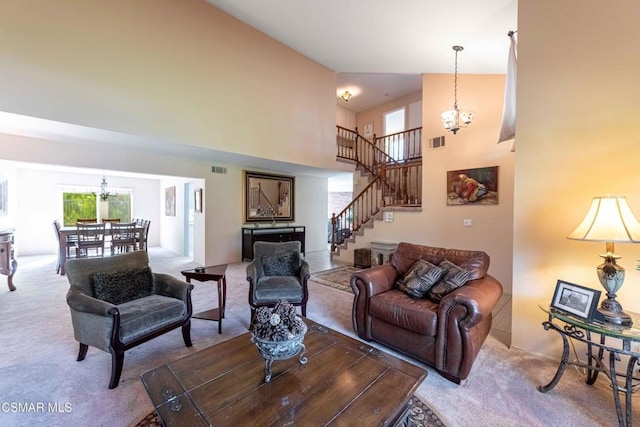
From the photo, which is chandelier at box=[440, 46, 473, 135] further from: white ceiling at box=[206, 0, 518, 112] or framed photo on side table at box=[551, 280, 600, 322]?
framed photo on side table at box=[551, 280, 600, 322]

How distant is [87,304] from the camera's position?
2.07 meters

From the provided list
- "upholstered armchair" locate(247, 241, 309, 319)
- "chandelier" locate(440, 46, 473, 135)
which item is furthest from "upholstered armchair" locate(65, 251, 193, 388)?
"chandelier" locate(440, 46, 473, 135)

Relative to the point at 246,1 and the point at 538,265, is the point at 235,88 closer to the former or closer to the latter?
the point at 246,1

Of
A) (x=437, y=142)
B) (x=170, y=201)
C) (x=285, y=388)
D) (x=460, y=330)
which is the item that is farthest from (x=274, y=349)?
(x=170, y=201)

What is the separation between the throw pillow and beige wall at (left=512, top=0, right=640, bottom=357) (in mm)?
2482

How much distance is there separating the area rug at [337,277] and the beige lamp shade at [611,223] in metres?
3.14

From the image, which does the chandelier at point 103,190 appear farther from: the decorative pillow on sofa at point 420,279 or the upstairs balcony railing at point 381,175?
the decorative pillow on sofa at point 420,279

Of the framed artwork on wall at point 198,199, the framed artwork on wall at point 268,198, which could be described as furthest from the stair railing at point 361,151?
the framed artwork on wall at point 198,199

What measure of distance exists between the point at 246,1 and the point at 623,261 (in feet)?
18.5

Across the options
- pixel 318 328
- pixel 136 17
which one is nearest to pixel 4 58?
pixel 136 17

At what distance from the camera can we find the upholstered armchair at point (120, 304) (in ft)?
6.59

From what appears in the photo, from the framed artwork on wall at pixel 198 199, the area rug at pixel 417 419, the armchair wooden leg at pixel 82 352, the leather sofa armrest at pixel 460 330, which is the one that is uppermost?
the framed artwork on wall at pixel 198 199

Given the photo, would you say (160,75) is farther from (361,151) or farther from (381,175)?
(361,151)

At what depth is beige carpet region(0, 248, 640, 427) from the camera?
5.61 feet
